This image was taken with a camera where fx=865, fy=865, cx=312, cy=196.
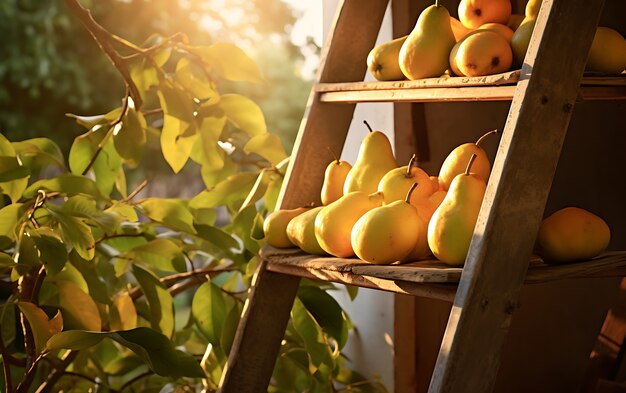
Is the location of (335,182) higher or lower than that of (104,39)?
lower

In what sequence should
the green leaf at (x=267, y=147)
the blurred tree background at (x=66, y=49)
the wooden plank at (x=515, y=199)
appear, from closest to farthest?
1. the wooden plank at (x=515, y=199)
2. the green leaf at (x=267, y=147)
3. the blurred tree background at (x=66, y=49)

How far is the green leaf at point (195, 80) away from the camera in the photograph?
5.10 ft

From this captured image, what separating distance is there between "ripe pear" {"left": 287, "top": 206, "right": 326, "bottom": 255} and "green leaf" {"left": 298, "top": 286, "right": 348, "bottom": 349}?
8.4 inches

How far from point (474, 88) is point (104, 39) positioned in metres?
0.73

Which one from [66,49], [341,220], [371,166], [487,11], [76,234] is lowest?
[76,234]

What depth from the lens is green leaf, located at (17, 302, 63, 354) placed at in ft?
3.74

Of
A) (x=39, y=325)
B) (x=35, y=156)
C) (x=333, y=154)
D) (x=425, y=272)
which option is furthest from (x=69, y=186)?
(x=425, y=272)

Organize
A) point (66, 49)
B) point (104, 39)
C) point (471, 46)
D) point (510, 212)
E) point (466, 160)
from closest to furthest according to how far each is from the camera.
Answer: point (510, 212) → point (471, 46) → point (466, 160) → point (104, 39) → point (66, 49)

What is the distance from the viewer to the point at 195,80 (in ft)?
5.14

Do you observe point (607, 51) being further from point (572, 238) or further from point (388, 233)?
point (388, 233)

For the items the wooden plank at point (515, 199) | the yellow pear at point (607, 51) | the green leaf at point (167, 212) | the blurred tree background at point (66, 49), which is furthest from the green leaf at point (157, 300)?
the blurred tree background at point (66, 49)

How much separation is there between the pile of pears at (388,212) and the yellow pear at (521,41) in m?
0.11

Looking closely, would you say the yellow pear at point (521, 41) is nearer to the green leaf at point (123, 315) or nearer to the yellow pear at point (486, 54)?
the yellow pear at point (486, 54)

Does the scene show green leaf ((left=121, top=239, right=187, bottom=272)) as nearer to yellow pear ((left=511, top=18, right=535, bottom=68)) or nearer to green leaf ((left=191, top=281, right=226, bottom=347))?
green leaf ((left=191, top=281, right=226, bottom=347))
